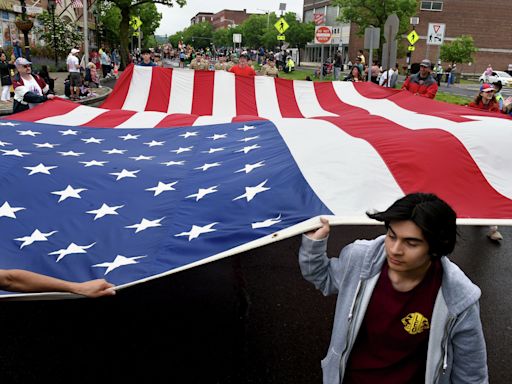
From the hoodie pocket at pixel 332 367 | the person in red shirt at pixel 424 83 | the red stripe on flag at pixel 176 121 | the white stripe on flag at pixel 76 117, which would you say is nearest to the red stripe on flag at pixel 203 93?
the red stripe on flag at pixel 176 121

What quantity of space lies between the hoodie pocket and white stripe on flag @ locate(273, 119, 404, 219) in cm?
91

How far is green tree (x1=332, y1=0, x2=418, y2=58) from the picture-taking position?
1519 inches

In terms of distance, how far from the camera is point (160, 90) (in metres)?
7.85

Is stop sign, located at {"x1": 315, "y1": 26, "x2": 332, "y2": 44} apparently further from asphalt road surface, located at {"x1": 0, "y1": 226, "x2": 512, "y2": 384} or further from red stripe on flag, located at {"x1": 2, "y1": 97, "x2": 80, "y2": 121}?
asphalt road surface, located at {"x1": 0, "y1": 226, "x2": 512, "y2": 384}

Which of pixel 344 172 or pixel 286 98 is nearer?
pixel 344 172

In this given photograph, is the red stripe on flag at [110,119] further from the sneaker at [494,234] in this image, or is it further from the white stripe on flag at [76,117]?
the sneaker at [494,234]

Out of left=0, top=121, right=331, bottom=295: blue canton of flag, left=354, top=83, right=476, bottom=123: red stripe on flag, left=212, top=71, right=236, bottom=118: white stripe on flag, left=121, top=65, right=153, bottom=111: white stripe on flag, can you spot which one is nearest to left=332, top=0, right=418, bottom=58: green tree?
left=212, top=71, right=236, bottom=118: white stripe on flag

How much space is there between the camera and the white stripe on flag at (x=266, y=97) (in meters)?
7.37

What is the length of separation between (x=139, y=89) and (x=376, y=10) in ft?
118

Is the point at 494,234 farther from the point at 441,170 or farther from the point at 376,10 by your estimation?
the point at 376,10

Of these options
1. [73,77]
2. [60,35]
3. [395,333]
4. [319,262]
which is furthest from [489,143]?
[60,35]

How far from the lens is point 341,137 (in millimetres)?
3865

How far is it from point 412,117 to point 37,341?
407 cm

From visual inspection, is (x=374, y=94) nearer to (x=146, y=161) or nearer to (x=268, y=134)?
(x=268, y=134)
